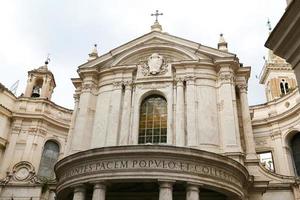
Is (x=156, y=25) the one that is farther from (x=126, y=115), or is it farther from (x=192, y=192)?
(x=192, y=192)

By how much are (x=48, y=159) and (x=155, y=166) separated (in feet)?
53.5

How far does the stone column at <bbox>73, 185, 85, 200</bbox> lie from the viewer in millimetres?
13730

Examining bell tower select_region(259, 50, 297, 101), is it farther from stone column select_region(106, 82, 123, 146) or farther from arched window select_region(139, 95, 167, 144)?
stone column select_region(106, 82, 123, 146)

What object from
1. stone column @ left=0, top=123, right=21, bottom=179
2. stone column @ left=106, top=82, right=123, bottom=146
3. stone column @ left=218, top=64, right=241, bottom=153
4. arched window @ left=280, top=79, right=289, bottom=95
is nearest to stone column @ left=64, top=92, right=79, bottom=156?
stone column @ left=106, top=82, right=123, bottom=146

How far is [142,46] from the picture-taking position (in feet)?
67.1

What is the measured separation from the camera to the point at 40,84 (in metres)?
31.2

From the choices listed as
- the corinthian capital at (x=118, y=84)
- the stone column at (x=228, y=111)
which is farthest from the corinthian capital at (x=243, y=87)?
the corinthian capital at (x=118, y=84)

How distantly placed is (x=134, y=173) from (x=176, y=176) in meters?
1.61

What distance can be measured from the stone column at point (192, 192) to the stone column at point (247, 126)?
16.8ft

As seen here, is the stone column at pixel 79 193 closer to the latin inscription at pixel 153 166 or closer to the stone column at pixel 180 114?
the latin inscription at pixel 153 166

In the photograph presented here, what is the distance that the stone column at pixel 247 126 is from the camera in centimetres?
1744

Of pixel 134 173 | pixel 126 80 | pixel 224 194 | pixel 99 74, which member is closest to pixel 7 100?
pixel 99 74

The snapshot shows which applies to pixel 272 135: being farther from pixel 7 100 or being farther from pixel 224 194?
pixel 7 100

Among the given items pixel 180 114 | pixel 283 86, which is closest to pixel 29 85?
pixel 180 114
